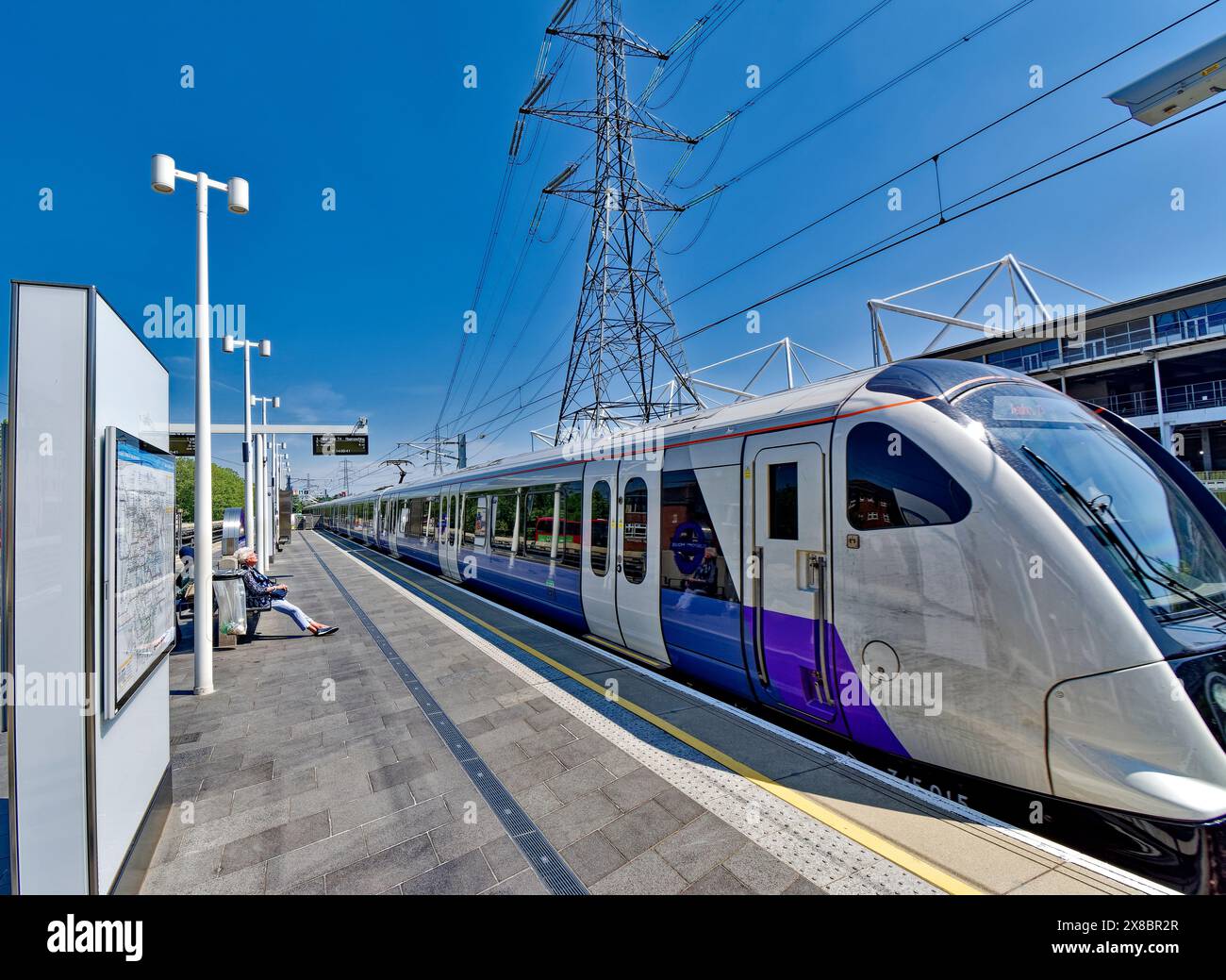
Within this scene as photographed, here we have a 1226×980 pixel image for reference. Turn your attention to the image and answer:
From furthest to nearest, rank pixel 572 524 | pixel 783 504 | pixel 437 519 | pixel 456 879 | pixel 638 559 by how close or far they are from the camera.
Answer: pixel 437 519 → pixel 572 524 → pixel 638 559 → pixel 783 504 → pixel 456 879

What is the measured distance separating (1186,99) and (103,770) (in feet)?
23.2

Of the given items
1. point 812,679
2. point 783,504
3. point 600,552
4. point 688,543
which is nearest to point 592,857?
point 812,679

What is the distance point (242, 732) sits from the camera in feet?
14.7

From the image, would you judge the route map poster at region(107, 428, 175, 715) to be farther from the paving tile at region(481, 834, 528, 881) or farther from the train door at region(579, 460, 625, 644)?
the train door at region(579, 460, 625, 644)

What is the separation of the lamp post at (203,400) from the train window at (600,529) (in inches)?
A: 164

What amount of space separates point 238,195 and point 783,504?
7.05m

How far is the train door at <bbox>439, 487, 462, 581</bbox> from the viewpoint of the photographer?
41.3 ft

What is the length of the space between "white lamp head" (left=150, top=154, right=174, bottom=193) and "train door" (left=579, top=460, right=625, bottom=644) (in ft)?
18.3

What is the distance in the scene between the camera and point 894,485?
3.54 metres

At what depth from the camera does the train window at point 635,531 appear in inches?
238

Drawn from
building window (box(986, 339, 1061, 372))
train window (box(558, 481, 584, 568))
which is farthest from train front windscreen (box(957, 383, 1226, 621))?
building window (box(986, 339, 1061, 372))

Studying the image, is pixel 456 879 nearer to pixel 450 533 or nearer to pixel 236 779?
pixel 236 779

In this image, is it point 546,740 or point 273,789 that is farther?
point 546,740
